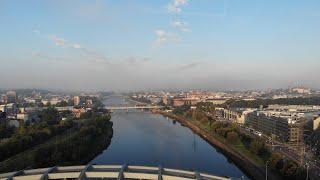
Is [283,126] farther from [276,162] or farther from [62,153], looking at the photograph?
[62,153]

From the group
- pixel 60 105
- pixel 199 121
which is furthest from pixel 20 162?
pixel 60 105

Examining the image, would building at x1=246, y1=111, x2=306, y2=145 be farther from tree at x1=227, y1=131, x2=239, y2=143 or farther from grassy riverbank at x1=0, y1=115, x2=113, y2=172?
grassy riverbank at x1=0, y1=115, x2=113, y2=172

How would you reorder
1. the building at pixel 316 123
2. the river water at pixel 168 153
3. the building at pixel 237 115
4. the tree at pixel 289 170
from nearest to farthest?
the tree at pixel 289 170 → the river water at pixel 168 153 → the building at pixel 316 123 → the building at pixel 237 115

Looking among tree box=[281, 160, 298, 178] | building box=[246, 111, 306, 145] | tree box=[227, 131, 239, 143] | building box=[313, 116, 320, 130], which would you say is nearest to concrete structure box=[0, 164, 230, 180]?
tree box=[281, 160, 298, 178]

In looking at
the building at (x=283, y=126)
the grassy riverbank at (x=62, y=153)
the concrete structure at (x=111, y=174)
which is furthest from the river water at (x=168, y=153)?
the concrete structure at (x=111, y=174)

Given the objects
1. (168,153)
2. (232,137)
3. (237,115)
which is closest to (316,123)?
(232,137)

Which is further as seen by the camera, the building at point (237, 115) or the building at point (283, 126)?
the building at point (237, 115)

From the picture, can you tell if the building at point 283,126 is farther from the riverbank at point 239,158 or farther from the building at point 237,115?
the building at point 237,115

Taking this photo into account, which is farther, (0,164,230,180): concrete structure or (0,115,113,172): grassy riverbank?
(0,115,113,172): grassy riverbank

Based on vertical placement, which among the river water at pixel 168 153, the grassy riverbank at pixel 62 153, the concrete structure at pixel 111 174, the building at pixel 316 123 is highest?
the concrete structure at pixel 111 174
